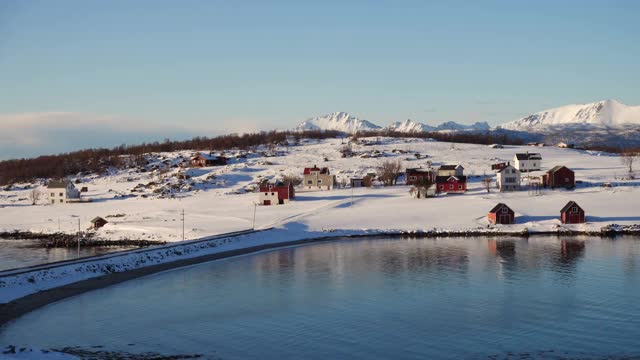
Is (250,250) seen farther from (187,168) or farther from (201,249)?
(187,168)

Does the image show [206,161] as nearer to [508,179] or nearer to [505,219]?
[508,179]

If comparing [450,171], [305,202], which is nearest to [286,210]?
[305,202]

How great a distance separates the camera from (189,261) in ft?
155

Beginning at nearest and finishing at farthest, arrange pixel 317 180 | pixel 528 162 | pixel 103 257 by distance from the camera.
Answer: pixel 103 257, pixel 317 180, pixel 528 162

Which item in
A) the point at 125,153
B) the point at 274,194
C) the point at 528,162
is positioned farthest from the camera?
the point at 125,153

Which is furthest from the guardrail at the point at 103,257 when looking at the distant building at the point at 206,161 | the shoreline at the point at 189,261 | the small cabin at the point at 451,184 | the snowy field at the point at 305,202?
the distant building at the point at 206,161

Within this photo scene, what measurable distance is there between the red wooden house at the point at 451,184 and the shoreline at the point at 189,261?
878 inches

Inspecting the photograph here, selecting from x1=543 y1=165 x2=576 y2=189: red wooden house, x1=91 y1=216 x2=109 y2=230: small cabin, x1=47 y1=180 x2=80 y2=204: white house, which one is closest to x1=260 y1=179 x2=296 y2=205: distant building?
x1=91 y1=216 x2=109 y2=230: small cabin

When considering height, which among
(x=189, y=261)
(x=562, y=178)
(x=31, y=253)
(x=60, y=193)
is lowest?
(x=31, y=253)

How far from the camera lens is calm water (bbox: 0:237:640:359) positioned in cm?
2448

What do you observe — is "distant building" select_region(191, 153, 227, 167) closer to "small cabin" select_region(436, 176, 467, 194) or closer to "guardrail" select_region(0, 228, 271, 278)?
"small cabin" select_region(436, 176, 467, 194)

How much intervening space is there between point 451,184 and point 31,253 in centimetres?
4934

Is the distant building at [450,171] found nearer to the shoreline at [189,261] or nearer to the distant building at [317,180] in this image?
the distant building at [317,180]

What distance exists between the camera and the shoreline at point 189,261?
32188 millimetres
